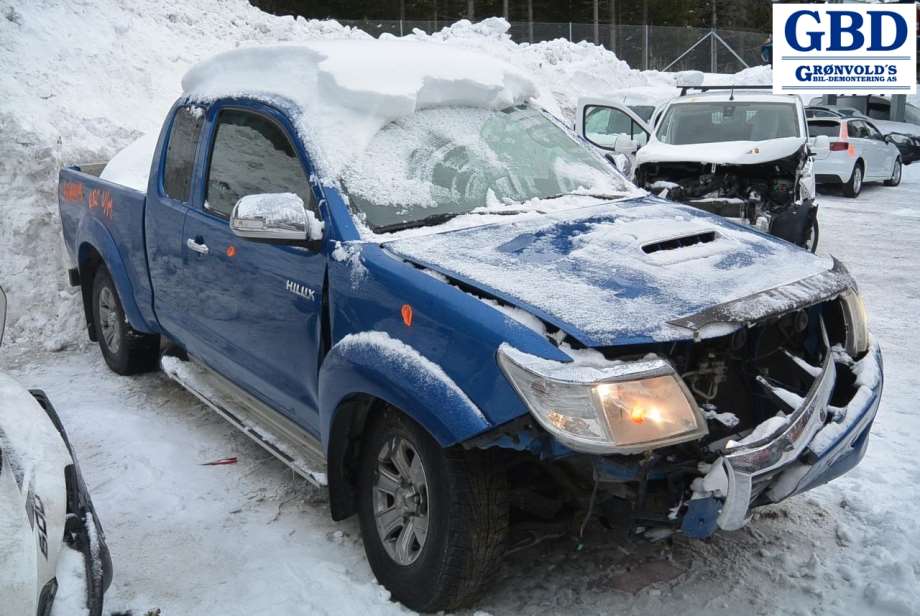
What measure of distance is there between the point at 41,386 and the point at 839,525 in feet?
15.6

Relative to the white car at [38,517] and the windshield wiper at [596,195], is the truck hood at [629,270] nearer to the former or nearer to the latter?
the windshield wiper at [596,195]

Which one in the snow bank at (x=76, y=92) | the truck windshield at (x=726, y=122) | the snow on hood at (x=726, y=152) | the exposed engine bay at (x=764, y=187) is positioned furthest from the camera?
the truck windshield at (x=726, y=122)

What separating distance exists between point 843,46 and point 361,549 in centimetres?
1750

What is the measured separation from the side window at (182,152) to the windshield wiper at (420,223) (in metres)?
1.54

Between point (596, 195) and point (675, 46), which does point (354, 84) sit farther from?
point (675, 46)

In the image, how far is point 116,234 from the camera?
534 cm

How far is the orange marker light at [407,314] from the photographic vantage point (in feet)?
9.95

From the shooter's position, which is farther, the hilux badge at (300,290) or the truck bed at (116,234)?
the truck bed at (116,234)

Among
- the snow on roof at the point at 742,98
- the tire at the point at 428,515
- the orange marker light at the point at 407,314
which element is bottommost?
the tire at the point at 428,515

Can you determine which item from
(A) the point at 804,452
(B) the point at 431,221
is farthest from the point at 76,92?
(A) the point at 804,452

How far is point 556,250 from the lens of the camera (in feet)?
10.9

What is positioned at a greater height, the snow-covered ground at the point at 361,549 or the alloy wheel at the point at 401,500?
the alloy wheel at the point at 401,500

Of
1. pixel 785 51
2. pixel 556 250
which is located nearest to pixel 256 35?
pixel 785 51

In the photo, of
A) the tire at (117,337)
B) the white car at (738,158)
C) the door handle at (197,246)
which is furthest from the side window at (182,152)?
the white car at (738,158)
